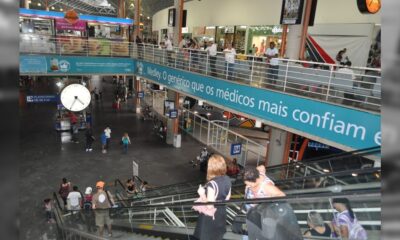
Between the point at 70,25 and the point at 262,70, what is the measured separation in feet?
49.9

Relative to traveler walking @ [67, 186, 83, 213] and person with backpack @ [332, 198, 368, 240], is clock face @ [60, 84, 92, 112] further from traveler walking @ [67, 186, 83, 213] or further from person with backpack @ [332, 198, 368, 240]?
person with backpack @ [332, 198, 368, 240]

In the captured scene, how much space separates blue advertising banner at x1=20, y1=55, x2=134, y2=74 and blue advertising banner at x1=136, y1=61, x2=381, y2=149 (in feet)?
31.9

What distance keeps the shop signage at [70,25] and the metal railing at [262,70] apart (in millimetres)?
1193

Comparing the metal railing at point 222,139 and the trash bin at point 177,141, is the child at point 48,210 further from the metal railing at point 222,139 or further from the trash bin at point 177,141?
the trash bin at point 177,141

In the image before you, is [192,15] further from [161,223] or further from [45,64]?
[161,223]

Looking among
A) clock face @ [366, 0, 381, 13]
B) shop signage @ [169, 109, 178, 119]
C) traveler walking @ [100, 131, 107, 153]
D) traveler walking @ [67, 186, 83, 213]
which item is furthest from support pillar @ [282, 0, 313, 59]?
traveler walking @ [100, 131, 107, 153]

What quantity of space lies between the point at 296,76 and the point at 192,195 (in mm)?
5251

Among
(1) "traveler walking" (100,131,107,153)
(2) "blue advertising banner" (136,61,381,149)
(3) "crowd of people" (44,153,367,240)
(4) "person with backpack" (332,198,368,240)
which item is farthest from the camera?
(1) "traveler walking" (100,131,107,153)

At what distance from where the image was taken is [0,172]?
0.87 m

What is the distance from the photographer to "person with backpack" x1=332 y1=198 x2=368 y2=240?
3.20 m

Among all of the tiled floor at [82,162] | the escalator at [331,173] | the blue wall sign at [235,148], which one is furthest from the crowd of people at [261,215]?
the blue wall sign at [235,148]

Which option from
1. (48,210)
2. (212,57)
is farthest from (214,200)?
(212,57)

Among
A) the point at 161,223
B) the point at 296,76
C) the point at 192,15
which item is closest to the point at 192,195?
the point at 161,223

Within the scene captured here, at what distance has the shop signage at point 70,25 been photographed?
69.5 feet
